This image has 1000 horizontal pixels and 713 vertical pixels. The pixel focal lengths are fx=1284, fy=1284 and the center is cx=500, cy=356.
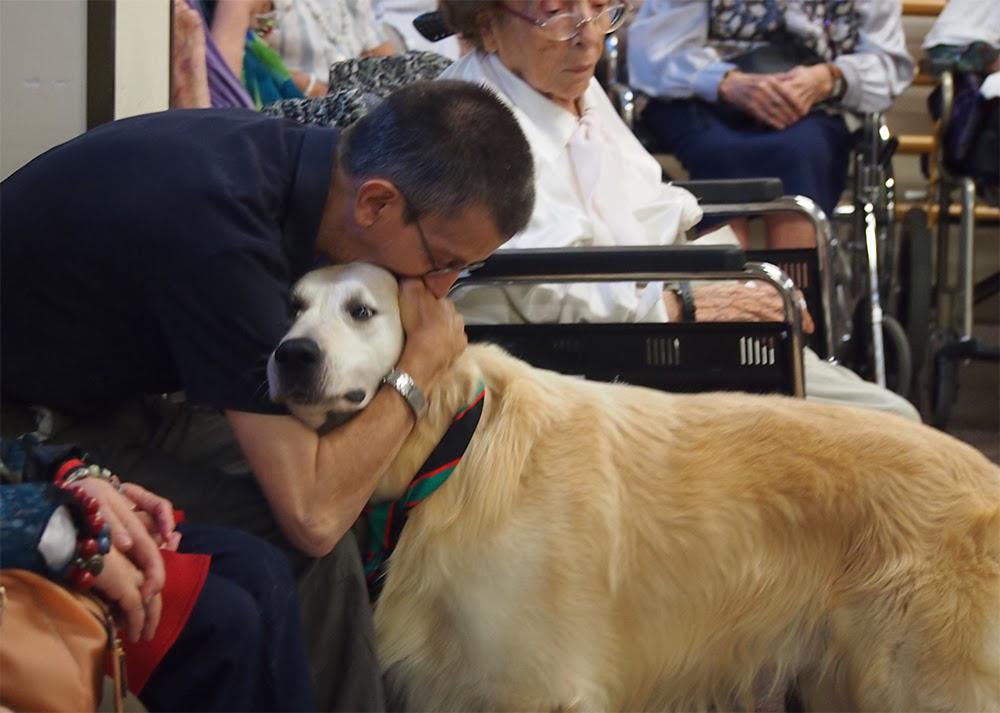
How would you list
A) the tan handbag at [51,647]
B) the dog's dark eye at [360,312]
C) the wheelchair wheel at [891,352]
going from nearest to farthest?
1. the tan handbag at [51,647]
2. the dog's dark eye at [360,312]
3. the wheelchair wheel at [891,352]

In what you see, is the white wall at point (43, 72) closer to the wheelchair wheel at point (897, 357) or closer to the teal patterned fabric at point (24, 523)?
the teal patterned fabric at point (24, 523)

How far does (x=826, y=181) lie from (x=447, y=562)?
94.6 inches

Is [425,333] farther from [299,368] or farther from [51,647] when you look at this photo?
[51,647]

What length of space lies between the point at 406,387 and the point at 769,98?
7.80 feet

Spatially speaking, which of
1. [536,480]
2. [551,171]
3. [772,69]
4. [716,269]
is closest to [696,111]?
[772,69]

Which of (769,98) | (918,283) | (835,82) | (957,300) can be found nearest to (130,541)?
(769,98)

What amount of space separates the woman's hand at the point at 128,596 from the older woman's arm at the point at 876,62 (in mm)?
3021

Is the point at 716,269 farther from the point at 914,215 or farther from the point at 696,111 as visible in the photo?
the point at 914,215

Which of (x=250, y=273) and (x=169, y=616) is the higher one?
(x=250, y=273)

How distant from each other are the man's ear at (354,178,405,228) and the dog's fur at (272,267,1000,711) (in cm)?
7

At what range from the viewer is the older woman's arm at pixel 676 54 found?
12.1ft

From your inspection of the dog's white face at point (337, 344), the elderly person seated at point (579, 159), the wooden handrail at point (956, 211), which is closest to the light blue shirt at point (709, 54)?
the wooden handrail at point (956, 211)

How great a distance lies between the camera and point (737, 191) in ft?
8.70

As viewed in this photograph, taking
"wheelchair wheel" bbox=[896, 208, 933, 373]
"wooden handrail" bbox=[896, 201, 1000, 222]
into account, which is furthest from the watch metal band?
"wooden handrail" bbox=[896, 201, 1000, 222]
